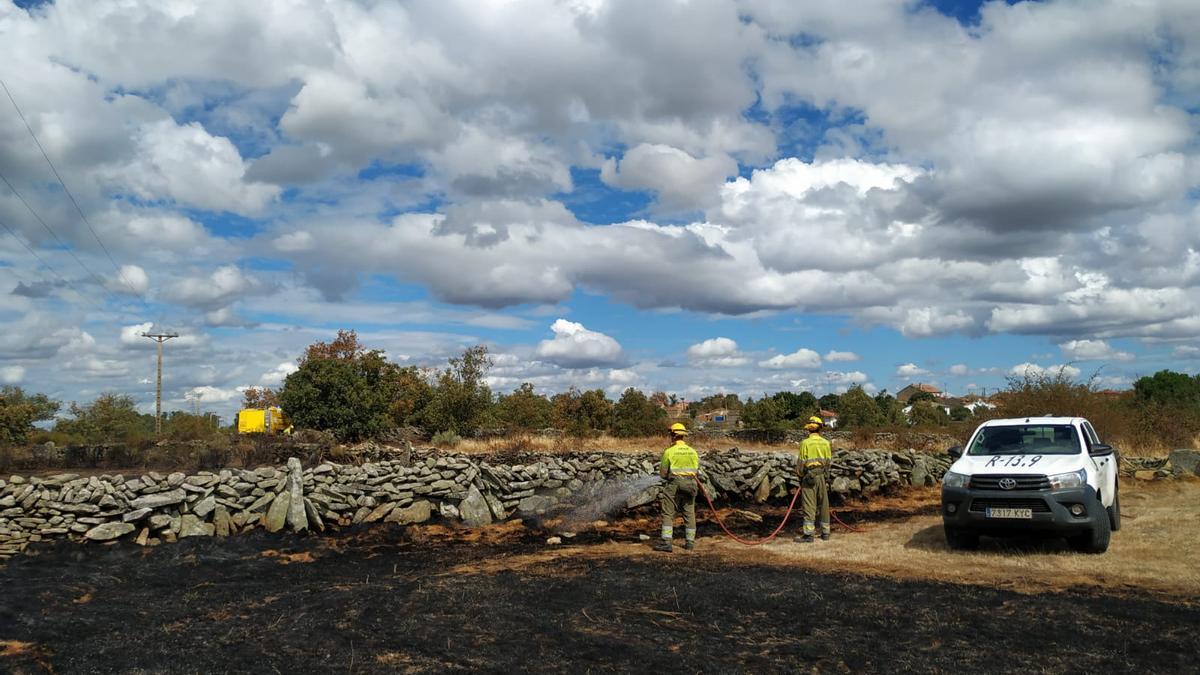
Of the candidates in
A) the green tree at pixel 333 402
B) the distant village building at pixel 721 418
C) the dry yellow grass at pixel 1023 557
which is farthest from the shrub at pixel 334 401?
the distant village building at pixel 721 418

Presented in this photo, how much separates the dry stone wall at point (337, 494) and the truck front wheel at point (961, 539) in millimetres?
6341

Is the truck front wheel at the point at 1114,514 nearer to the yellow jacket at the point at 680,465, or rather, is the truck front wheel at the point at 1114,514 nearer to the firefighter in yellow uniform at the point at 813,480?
the firefighter in yellow uniform at the point at 813,480

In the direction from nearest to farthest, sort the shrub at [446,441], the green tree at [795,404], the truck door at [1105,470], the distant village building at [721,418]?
the truck door at [1105,470] < the shrub at [446,441] < the green tree at [795,404] < the distant village building at [721,418]

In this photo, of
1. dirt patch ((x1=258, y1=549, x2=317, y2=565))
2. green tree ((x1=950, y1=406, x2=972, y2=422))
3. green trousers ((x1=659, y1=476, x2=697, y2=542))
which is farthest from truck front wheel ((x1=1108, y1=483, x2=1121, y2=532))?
green tree ((x1=950, y1=406, x2=972, y2=422))

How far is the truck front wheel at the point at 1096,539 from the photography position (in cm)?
984

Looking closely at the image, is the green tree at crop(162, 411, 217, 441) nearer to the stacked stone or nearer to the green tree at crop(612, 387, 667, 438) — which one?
the green tree at crop(612, 387, 667, 438)

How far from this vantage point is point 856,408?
47.2 metres

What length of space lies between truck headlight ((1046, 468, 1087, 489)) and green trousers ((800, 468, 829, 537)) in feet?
11.5

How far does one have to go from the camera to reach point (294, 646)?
6875mm

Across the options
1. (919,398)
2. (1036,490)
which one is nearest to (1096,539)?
(1036,490)

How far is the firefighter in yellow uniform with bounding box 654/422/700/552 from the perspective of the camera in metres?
12.1

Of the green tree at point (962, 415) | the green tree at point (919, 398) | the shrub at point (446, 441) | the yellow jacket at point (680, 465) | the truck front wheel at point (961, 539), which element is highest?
the green tree at point (919, 398)

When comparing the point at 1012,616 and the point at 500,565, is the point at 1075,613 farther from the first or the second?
the point at 500,565

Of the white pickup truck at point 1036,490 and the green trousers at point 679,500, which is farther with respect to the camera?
the green trousers at point 679,500
